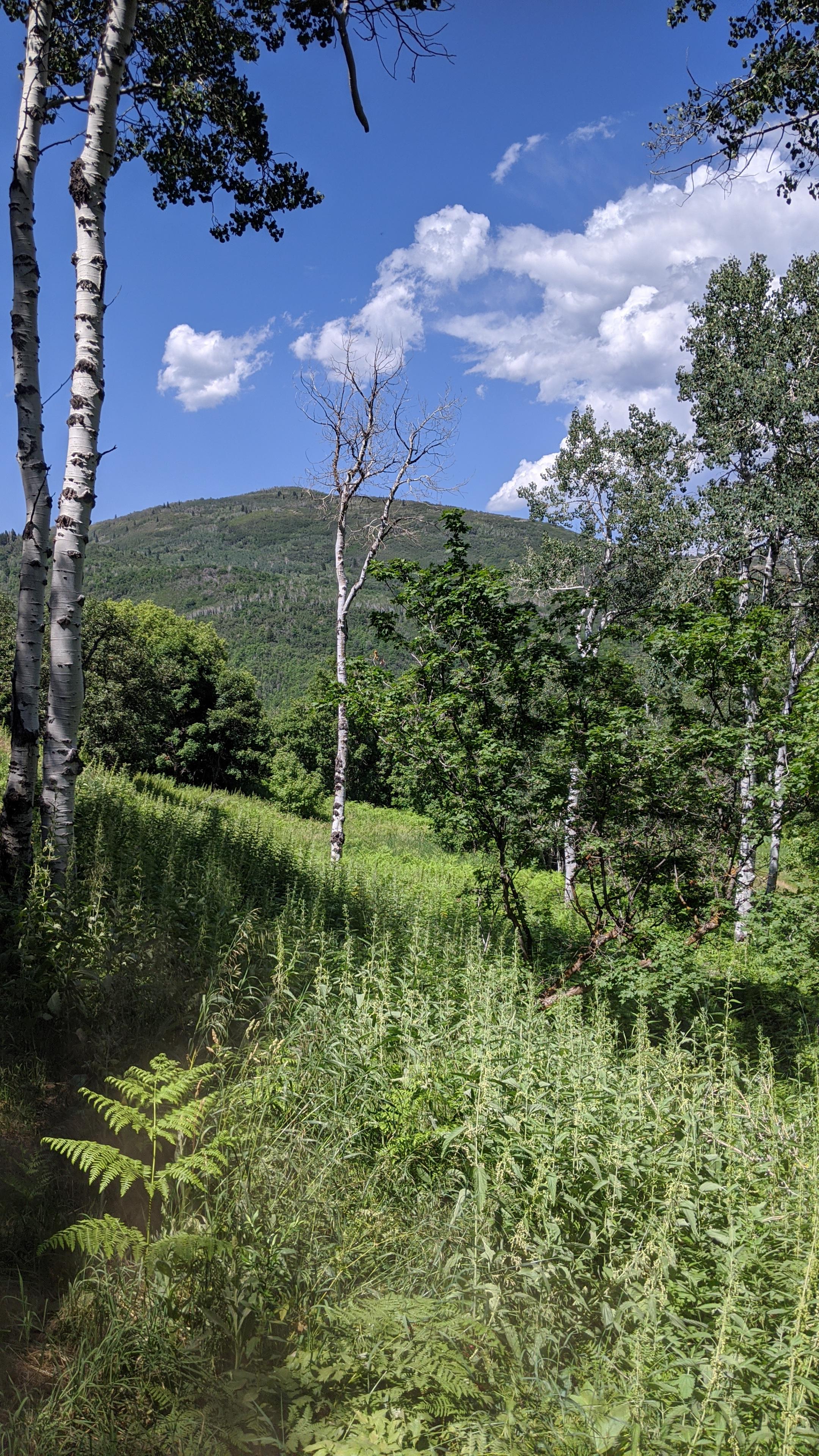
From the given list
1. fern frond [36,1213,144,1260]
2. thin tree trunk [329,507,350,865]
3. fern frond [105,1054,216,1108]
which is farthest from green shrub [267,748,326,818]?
fern frond [36,1213,144,1260]

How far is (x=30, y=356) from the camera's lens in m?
5.66

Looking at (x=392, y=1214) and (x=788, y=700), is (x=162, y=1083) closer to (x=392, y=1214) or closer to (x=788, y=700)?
(x=392, y=1214)

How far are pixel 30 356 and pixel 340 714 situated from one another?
33.7ft

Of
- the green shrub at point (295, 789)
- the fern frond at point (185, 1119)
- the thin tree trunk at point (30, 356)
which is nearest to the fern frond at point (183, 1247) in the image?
the fern frond at point (185, 1119)

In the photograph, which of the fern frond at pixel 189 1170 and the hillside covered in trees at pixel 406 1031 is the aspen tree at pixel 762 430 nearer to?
the hillside covered in trees at pixel 406 1031

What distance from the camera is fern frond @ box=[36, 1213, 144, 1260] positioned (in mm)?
2271

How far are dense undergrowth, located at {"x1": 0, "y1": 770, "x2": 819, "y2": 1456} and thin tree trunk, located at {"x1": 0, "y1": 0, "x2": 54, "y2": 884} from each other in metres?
1.71

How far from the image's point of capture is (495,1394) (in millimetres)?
2223

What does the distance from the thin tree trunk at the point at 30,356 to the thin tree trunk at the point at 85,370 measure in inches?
16.9

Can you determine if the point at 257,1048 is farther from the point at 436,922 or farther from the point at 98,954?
the point at 436,922

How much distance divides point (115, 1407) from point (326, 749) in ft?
180

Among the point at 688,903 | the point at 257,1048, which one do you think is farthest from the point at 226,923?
the point at 688,903

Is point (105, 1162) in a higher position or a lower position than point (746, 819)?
lower


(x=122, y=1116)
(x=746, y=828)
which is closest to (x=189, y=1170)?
(x=122, y=1116)
